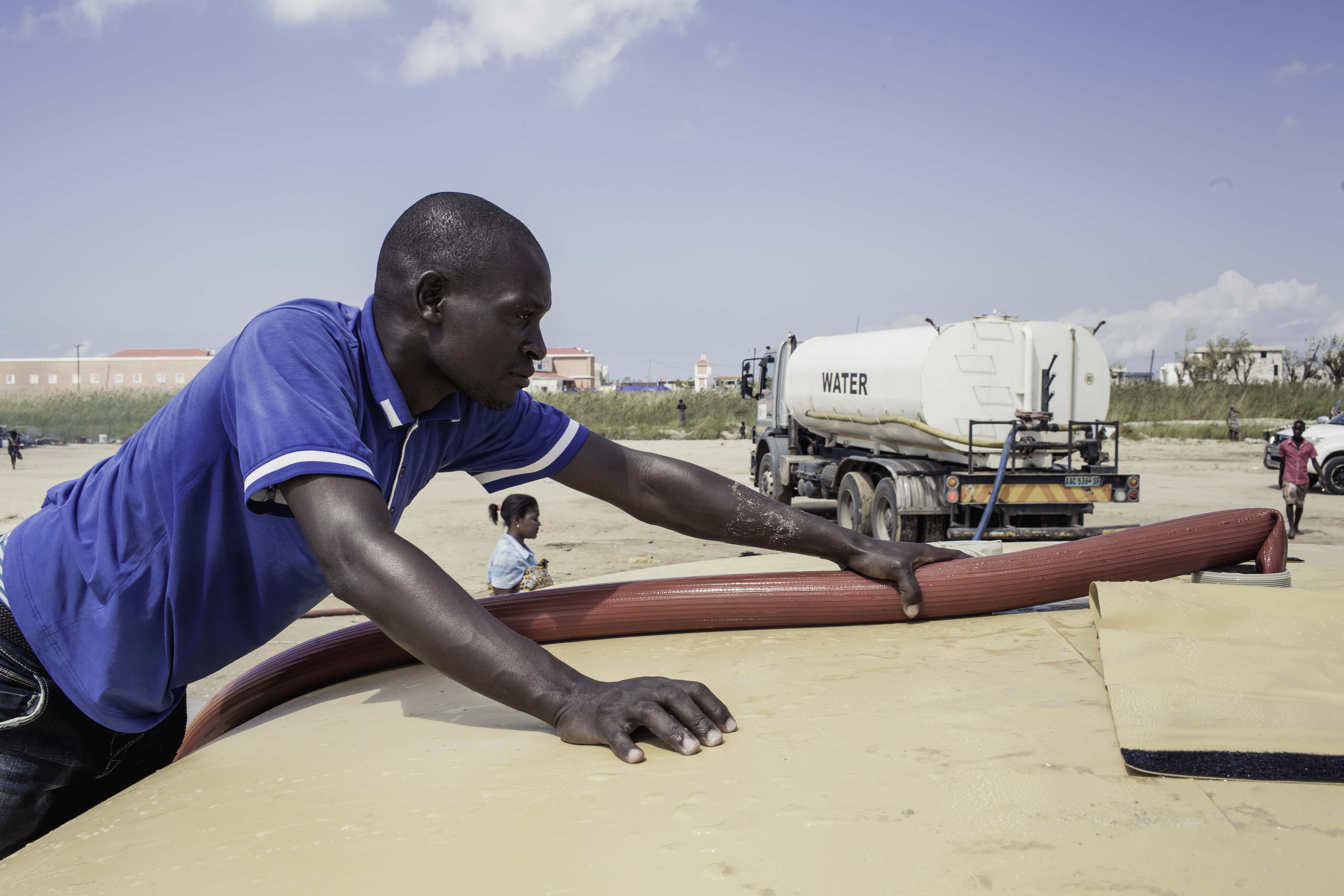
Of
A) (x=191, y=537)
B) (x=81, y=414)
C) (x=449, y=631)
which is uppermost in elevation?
(x=191, y=537)

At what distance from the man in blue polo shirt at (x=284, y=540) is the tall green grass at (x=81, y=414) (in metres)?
34.7

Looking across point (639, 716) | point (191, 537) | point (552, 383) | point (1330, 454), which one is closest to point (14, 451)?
point (191, 537)

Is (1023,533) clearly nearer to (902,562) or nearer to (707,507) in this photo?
(902,562)

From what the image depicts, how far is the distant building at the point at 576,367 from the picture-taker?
A: 9156 cm

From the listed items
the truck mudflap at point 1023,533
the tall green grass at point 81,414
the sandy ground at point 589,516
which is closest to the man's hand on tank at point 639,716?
the sandy ground at point 589,516

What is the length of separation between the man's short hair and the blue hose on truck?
694 centimetres

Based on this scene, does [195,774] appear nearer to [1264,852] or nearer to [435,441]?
[435,441]

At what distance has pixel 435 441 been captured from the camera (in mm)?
1915

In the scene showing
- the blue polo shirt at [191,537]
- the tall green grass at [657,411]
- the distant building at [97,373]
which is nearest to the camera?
the blue polo shirt at [191,537]

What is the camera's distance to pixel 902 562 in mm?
2225

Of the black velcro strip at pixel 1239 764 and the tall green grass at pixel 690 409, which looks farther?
the tall green grass at pixel 690 409

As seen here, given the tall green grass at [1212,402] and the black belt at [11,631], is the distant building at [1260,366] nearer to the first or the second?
the tall green grass at [1212,402]

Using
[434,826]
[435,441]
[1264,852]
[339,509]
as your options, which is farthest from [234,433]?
[1264,852]

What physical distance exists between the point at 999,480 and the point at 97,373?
68574mm
